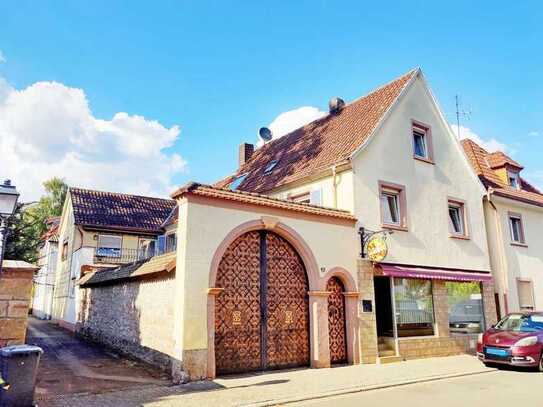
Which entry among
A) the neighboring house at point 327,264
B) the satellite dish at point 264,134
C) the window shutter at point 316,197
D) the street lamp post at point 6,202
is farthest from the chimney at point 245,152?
the street lamp post at point 6,202

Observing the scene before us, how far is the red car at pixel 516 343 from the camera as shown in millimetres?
11797

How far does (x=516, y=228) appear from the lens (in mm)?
20906

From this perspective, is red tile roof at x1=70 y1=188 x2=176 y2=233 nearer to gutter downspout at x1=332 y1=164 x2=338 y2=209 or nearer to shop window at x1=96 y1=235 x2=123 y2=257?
shop window at x1=96 y1=235 x2=123 y2=257

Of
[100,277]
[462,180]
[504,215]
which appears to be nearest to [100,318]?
[100,277]

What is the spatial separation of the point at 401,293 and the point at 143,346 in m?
8.55

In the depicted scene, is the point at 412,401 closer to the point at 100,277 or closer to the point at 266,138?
the point at 100,277

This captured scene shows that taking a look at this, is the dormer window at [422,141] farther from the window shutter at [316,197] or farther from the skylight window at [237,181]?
the skylight window at [237,181]

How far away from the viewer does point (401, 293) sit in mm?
14891

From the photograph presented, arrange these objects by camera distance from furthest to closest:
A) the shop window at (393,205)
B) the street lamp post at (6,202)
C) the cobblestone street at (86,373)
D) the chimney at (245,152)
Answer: the chimney at (245,152)
the shop window at (393,205)
the cobblestone street at (86,373)
the street lamp post at (6,202)

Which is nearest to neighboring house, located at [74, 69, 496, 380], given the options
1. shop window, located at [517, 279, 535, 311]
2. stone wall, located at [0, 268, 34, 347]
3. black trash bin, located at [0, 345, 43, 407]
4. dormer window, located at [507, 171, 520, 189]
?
shop window, located at [517, 279, 535, 311]

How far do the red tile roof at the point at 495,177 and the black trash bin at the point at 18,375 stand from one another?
18.7 metres

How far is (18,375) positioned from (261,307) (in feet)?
20.4

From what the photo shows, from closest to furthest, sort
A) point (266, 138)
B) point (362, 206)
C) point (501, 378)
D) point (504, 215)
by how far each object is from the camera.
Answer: point (501, 378)
point (362, 206)
point (504, 215)
point (266, 138)

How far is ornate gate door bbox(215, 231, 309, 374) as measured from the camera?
1102cm
